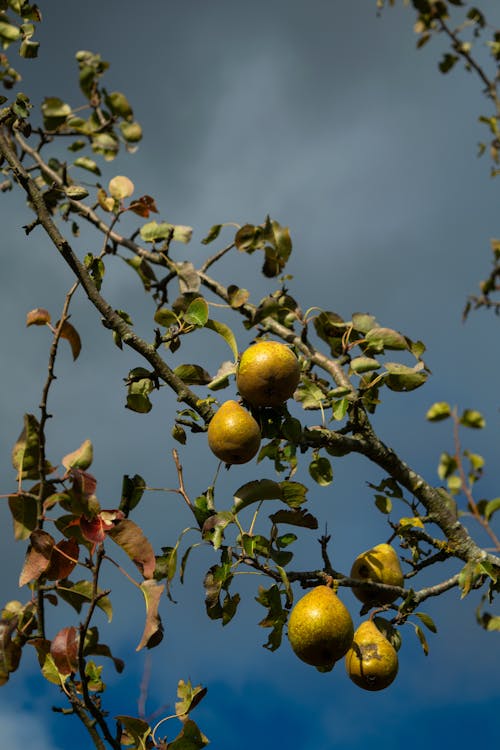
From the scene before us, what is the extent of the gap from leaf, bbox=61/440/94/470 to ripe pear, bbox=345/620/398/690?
5.10 feet

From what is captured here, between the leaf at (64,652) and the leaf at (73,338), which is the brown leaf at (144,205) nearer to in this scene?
the leaf at (73,338)

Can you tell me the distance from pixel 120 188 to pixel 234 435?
1.60 meters

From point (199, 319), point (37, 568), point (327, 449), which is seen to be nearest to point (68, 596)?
point (37, 568)

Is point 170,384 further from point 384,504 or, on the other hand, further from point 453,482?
point 384,504

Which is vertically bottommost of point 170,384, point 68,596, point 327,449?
point 68,596

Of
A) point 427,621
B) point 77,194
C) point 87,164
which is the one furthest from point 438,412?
point 87,164

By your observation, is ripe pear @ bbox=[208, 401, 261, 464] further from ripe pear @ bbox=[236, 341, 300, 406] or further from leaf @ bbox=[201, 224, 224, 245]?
leaf @ bbox=[201, 224, 224, 245]

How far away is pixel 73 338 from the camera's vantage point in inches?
97.3

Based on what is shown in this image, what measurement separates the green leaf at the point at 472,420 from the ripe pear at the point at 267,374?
843mm

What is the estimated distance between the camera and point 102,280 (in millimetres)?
2834

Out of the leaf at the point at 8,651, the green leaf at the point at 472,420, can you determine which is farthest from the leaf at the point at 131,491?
the green leaf at the point at 472,420

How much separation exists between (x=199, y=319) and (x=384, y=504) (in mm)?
1410

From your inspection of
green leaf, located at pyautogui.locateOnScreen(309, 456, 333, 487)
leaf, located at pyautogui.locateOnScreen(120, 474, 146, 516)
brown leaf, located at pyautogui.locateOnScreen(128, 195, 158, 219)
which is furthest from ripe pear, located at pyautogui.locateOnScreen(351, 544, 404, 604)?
brown leaf, located at pyautogui.locateOnScreen(128, 195, 158, 219)

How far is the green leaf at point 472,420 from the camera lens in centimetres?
188
